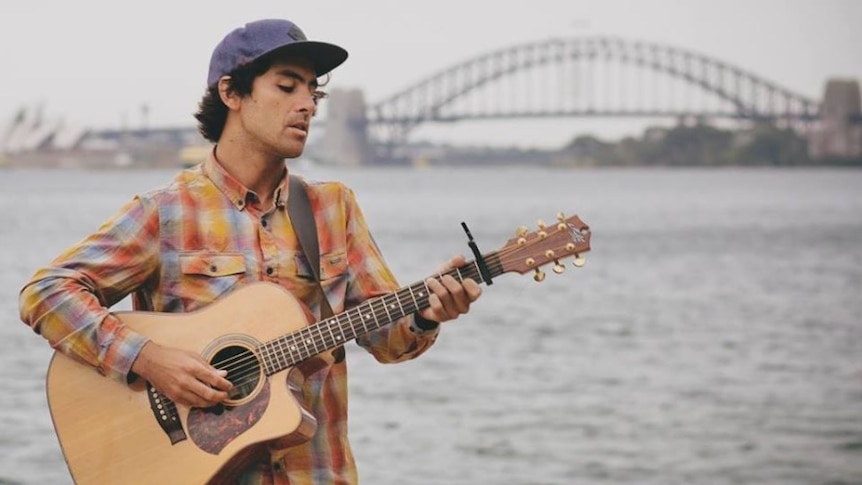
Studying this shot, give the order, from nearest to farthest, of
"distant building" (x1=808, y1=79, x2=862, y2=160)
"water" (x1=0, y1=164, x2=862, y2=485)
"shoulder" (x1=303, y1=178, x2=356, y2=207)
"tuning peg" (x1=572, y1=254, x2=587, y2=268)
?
"tuning peg" (x1=572, y1=254, x2=587, y2=268), "shoulder" (x1=303, y1=178, x2=356, y2=207), "water" (x1=0, y1=164, x2=862, y2=485), "distant building" (x1=808, y1=79, x2=862, y2=160)

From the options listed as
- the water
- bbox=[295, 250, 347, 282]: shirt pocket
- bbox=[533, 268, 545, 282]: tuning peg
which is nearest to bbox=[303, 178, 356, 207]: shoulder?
bbox=[295, 250, 347, 282]: shirt pocket

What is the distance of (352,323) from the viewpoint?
330 cm

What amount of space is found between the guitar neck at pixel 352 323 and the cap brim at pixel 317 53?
47 centimetres

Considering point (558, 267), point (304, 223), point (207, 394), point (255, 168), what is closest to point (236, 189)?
point (255, 168)

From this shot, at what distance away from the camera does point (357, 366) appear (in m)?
16.0

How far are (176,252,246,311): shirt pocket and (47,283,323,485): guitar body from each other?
0.09 ft

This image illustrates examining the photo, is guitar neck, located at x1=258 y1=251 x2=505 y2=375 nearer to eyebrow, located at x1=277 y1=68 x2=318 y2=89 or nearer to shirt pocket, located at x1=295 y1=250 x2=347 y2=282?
shirt pocket, located at x1=295 y1=250 x2=347 y2=282

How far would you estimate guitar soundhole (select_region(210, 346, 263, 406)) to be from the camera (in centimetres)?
328

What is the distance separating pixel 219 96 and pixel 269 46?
0.67ft

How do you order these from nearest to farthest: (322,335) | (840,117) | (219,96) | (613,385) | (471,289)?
1. (471,289)
2. (322,335)
3. (219,96)
4. (613,385)
5. (840,117)

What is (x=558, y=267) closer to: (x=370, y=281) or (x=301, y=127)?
(x=370, y=281)

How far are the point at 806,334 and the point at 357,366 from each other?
22.7 feet

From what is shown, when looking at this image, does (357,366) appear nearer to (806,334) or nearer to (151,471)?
(806,334)

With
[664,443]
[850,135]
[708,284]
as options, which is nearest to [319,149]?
[850,135]
